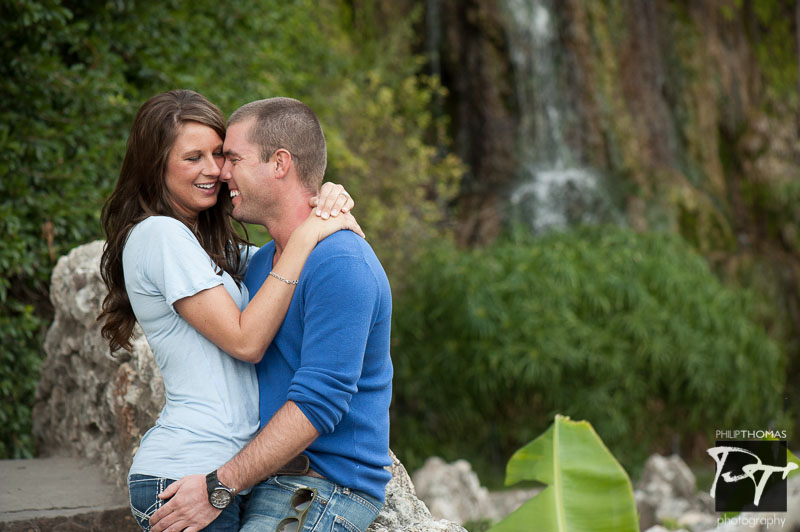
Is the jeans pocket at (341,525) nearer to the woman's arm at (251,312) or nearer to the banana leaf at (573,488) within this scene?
the woman's arm at (251,312)

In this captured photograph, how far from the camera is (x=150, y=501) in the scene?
6.88 feet

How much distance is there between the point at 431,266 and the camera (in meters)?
→ 8.48

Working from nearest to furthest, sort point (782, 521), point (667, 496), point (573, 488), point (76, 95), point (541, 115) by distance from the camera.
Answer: point (782, 521), point (573, 488), point (76, 95), point (667, 496), point (541, 115)

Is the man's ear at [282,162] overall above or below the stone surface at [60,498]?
above

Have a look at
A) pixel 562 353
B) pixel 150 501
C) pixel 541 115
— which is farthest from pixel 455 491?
pixel 541 115

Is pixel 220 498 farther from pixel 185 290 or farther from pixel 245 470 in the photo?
pixel 185 290

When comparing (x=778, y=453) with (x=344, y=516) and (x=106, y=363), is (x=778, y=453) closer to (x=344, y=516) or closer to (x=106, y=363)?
(x=344, y=516)

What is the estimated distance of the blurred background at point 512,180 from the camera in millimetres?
5078

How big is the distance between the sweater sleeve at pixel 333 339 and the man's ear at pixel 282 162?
1.02 feet

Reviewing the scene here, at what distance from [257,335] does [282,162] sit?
47cm

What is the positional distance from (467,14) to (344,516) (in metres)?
10.8

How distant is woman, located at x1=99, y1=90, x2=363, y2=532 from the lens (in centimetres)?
210

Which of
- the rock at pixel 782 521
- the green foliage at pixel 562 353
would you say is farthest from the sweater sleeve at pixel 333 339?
the green foliage at pixel 562 353

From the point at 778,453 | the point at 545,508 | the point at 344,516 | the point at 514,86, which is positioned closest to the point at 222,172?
the point at 344,516
